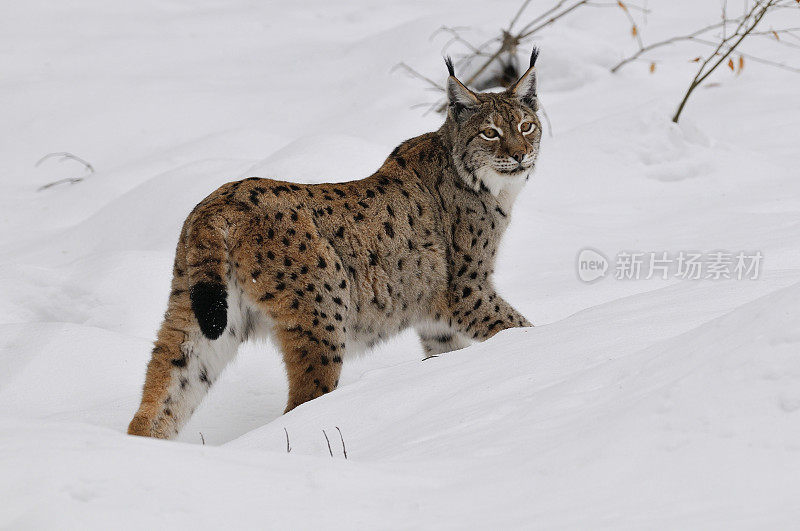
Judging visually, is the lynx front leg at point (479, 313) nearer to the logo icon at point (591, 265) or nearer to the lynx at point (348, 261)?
the lynx at point (348, 261)

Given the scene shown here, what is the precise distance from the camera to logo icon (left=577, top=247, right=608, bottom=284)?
6.00 meters

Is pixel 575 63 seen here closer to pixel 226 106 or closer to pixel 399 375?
pixel 226 106

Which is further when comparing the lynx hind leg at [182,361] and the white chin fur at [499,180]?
the white chin fur at [499,180]

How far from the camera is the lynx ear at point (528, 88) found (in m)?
5.34

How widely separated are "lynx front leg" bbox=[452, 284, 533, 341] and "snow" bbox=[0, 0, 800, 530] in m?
0.55

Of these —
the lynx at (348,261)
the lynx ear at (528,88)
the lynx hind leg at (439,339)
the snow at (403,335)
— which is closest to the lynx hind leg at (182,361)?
the lynx at (348,261)

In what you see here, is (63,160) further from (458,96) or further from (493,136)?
(493,136)

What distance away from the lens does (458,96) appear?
Result: 535cm

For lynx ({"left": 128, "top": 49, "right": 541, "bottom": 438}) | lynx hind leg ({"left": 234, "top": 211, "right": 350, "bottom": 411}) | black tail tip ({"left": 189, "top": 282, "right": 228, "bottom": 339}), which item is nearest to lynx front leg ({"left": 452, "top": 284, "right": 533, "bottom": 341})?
lynx ({"left": 128, "top": 49, "right": 541, "bottom": 438})

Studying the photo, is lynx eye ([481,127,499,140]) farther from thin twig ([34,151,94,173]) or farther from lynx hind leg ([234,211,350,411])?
thin twig ([34,151,94,173])

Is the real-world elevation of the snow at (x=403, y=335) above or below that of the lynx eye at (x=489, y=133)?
below

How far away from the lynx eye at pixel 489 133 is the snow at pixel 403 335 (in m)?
1.09

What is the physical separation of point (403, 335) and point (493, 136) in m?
1.54

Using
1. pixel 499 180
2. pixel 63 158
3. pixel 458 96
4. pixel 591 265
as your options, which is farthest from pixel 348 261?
pixel 63 158
